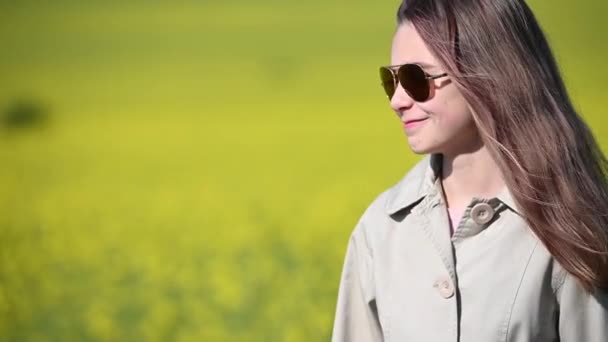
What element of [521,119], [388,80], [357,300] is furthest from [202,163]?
[521,119]

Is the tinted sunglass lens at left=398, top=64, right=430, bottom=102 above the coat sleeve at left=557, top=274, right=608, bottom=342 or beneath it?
above

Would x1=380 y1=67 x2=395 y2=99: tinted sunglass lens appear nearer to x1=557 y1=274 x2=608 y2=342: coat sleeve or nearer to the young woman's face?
the young woman's face

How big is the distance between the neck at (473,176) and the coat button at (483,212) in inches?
1.3

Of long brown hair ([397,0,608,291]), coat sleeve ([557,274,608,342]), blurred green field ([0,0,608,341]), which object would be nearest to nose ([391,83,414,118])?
long brown hair ([397,0,608,291])

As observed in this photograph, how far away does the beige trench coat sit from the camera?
7.12 feet

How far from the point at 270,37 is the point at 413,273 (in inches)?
87.8

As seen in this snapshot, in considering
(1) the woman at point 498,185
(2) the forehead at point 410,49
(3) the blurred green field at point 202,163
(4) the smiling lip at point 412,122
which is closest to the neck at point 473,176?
(1) the woman at point 498,185

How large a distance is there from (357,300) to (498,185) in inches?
17.2

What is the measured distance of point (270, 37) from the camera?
4.38 metres

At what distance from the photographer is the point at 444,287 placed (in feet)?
7.41

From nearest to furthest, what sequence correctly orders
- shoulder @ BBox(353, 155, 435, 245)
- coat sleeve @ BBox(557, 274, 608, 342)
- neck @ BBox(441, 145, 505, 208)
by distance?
Answer: coat sleeve @ BBox(557, 274, 608, 342) < neck @ BBox(441, 145, 505, 208) < shoulder @ BBox(353, 155, 435, 245)

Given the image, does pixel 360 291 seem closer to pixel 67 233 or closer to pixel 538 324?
pixel 538 324

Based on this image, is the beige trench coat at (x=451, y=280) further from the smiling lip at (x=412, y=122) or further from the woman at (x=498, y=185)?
the smiling lip at (x=412, y=122)

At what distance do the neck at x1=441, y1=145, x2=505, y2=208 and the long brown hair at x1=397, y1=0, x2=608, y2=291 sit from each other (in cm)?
7
